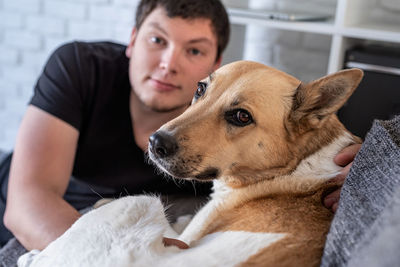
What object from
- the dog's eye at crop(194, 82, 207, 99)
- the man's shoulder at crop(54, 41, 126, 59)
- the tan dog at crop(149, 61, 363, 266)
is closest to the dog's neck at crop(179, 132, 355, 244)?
the tan dog at crop(149, 61, 363, 266)

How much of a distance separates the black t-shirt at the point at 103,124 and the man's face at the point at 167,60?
11cm

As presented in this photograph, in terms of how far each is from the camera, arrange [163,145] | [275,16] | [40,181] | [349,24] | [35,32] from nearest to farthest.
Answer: [163,145] → [40,181] → [349,24] → [275,16] → [35,32]

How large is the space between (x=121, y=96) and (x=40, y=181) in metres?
0.51

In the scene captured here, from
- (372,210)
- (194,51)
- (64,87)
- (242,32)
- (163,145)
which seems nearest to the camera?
(372,210)

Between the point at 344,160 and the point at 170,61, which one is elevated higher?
the point at 170,61

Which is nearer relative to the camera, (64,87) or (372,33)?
(64,87)

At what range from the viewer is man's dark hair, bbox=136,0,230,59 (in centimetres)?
172

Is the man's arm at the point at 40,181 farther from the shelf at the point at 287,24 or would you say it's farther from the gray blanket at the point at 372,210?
the shelf at the point at 287,24

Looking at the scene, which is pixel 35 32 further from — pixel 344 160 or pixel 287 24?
pixel 344 160

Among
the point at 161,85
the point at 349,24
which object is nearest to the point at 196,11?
the point at 161,85

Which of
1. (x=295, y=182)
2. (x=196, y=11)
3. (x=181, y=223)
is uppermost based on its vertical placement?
(x=196, y=11)

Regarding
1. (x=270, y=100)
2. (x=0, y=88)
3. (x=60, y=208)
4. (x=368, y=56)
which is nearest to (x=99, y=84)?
(x=60, y=208)

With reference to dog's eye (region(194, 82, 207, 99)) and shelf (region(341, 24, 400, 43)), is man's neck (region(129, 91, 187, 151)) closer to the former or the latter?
dog's eye (region(194, 82, 207, 99))

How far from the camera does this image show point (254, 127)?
118 centimetres
